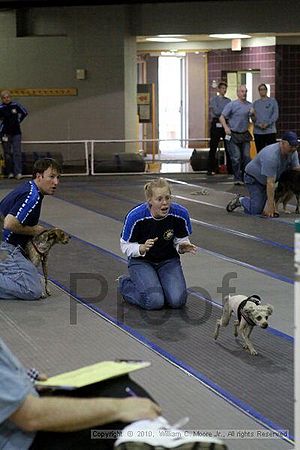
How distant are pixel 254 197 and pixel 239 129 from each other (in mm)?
3682

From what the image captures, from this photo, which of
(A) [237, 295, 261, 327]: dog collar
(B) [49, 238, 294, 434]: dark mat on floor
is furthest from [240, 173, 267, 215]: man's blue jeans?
(A) [237, 295, 261, 327]: dog collar

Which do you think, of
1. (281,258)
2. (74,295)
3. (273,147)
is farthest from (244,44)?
(74,295)

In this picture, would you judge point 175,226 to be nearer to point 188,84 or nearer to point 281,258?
point 281,258

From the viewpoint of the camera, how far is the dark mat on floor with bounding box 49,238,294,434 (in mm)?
5430

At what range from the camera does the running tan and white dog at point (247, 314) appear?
607cm

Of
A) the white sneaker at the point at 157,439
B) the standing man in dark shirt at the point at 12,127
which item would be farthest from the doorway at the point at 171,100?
the white sneaker at the point at 157,439

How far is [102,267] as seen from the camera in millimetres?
9164

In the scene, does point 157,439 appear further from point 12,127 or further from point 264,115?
point 12,127

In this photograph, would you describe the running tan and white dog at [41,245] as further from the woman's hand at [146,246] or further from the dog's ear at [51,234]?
the woman's hand at [146,246]

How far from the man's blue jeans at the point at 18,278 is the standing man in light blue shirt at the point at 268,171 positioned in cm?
474

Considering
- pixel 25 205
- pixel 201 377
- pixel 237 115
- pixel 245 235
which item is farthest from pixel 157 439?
pixel 237 115

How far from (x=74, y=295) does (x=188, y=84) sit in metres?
18.7

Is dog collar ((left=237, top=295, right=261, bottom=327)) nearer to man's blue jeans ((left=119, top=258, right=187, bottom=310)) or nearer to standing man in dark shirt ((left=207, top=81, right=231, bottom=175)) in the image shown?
man's blue jeans ((left=119, top=258, right=187, bottom=310))

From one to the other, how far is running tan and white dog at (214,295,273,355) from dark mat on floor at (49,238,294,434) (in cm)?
12
